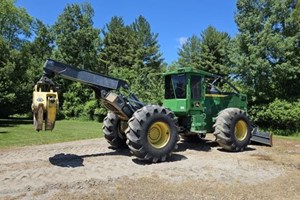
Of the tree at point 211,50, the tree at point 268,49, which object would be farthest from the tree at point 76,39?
the tree at point 268,49

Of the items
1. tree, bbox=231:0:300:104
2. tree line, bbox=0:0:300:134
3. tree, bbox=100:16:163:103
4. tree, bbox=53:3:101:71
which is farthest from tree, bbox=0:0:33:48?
tree, bbox=231:0:300:104

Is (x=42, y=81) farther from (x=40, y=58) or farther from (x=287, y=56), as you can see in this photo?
(x=40, y=58)

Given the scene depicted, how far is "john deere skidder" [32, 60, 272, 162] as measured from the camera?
799cm

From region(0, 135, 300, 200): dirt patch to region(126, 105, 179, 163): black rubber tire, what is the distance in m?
0.28

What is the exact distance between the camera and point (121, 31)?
50.0m

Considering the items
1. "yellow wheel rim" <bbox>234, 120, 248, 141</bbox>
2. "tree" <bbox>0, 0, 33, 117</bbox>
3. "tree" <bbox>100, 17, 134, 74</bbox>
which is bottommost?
"yellow wheel rim" <bbox>234, 120, 248, 141</bbox>

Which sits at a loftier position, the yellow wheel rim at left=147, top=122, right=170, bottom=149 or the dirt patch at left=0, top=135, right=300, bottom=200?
the yellow wheel rim at left=147, top=122, right=170, bottom=149

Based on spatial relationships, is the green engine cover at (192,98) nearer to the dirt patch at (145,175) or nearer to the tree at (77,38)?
the dirt patch at (145,175)

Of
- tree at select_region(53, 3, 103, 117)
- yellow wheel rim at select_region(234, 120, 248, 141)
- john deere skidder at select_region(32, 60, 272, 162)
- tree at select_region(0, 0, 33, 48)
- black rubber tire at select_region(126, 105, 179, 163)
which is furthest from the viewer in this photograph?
tree at select_region(53, 3, 103, 117)

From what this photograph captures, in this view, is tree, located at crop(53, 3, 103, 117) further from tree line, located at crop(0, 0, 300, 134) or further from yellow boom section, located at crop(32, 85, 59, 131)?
yellow boom section, located at crop(32, 85, 59, 131)

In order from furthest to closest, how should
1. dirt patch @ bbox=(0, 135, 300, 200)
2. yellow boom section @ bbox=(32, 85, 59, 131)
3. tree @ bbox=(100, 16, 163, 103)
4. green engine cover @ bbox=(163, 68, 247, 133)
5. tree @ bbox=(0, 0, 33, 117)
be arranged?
tree @ bbox=(100, 16, 163, 103) < tree @ bbox=(0, 0, 33, 117) < green engine cover @ bbox=(163, 68, 247, 133) < yellow boom section @ bbox=(32, 85, 59, 131) < dirt patch @ bbox=(0, 135, 300, 200)

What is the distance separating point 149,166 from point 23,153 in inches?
167

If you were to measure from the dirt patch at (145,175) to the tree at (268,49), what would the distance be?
896cm

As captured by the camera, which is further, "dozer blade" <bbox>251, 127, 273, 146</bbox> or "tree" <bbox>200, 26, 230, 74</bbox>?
"tree" <bbox>200, 26, 230, 74</bbox>
